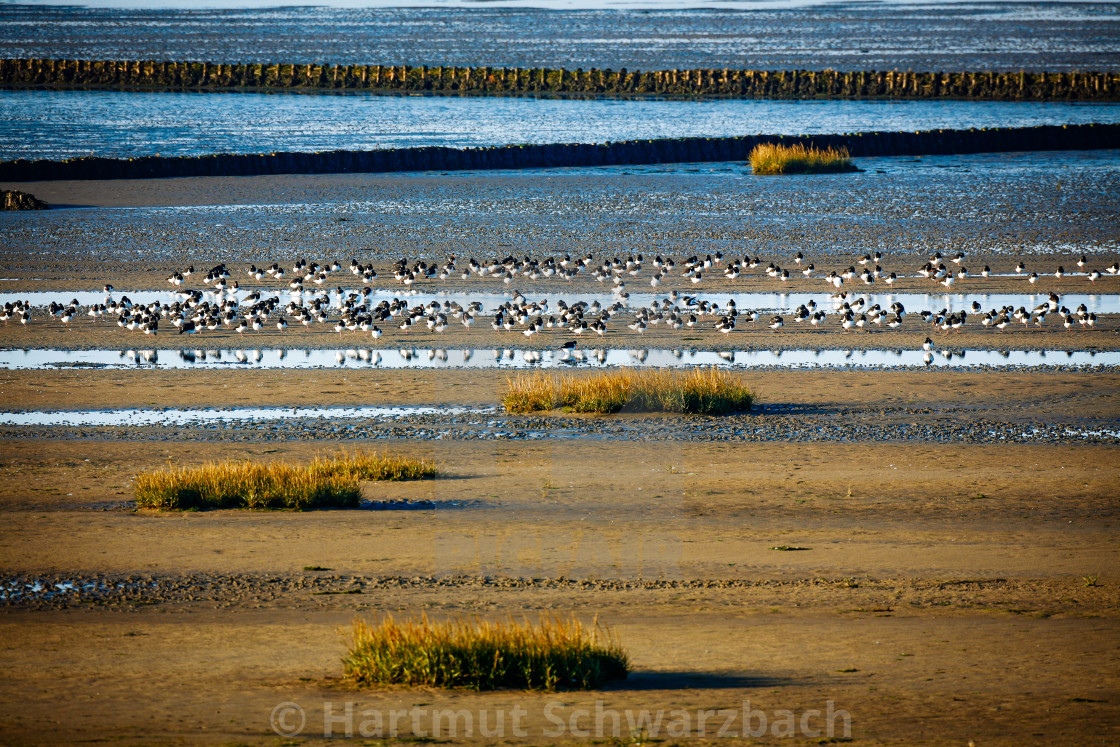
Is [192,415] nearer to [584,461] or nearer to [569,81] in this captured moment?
[584,461]

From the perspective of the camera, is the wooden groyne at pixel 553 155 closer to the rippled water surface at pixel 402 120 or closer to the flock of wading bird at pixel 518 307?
the rippled water surface at pixel 402 120

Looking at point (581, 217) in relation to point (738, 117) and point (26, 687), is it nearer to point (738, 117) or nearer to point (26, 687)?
point (26, 687)

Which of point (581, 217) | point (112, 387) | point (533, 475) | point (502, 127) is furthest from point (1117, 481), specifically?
point (502, 127)

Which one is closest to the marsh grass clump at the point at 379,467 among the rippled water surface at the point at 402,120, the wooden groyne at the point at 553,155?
the wooden groyne at the point at 553,155

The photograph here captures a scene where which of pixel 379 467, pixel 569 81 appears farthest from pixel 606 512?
pixel 569 81

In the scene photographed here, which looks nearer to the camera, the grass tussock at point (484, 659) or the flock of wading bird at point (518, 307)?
the grass tussock at point (484, 659)

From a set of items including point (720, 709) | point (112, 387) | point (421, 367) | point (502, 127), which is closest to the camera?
point (720, 709)
